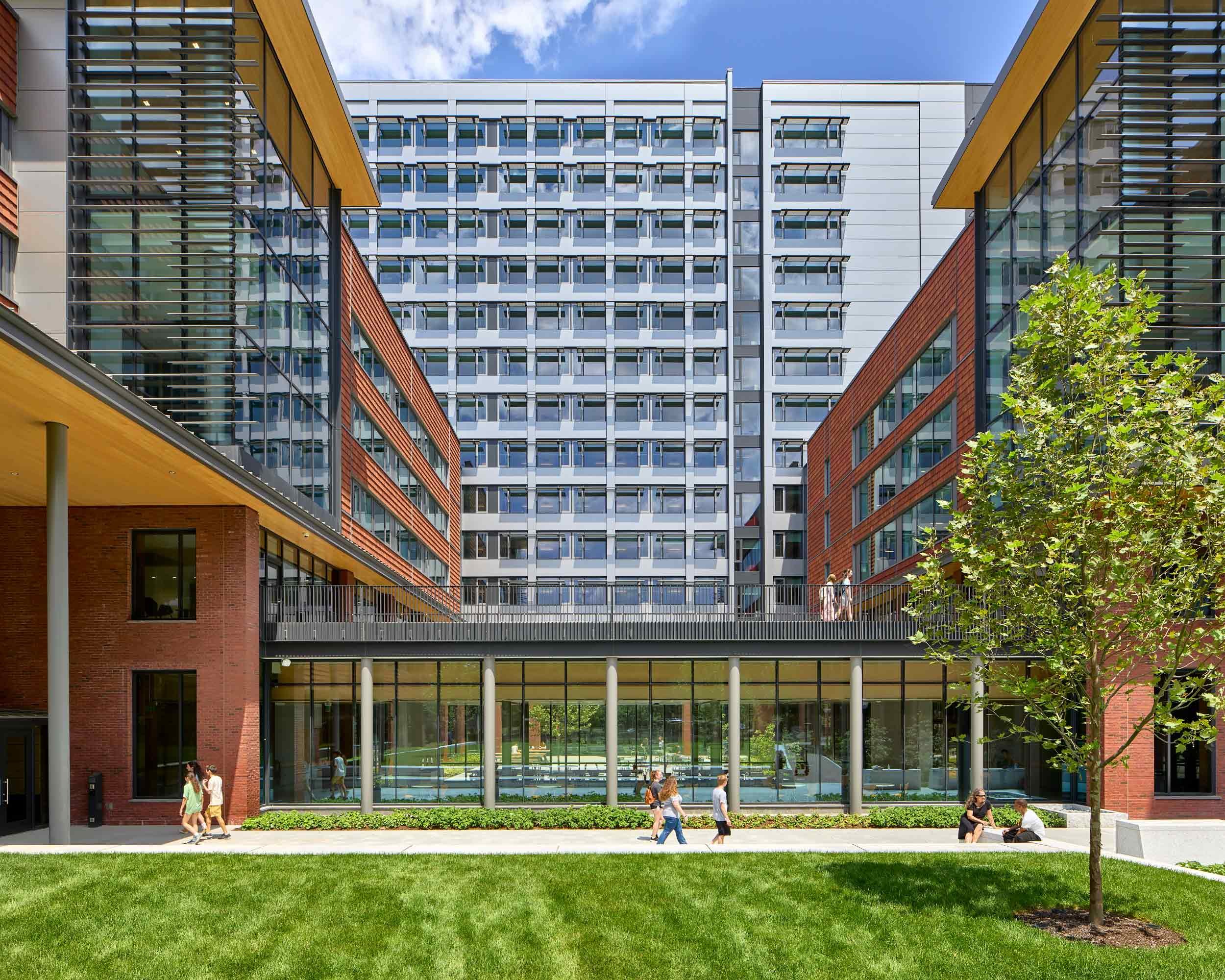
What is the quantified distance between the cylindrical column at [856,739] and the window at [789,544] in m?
39.7

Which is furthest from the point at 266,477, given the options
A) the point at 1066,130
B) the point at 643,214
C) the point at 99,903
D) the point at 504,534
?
the point at 643,214

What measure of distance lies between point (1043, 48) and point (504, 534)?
152 feet

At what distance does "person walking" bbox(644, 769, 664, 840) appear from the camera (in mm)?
22828

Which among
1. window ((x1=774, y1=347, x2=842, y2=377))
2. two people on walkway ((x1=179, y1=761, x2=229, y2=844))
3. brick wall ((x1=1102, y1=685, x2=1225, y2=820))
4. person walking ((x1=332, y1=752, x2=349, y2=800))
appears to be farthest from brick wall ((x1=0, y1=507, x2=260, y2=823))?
window ((x1=774, y1=347, x2=842, y2=377))

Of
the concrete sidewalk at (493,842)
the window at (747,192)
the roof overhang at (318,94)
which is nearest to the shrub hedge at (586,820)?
the concrete sidewalk at (493,842)

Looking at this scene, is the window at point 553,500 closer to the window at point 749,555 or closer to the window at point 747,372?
the window at point 749,555

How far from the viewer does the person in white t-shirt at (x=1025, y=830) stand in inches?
857

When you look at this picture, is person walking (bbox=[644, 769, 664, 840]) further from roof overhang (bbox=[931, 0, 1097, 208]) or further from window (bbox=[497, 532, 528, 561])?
window (bbox=[497, 532, 528, 561])

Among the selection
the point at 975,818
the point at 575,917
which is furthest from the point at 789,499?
the point at 575,917

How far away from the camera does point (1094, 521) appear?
46.0 ft

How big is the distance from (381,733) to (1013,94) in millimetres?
24765

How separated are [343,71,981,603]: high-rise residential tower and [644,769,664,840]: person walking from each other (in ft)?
135

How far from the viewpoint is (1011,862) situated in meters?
18.3

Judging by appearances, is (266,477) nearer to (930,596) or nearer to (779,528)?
(930,596)
